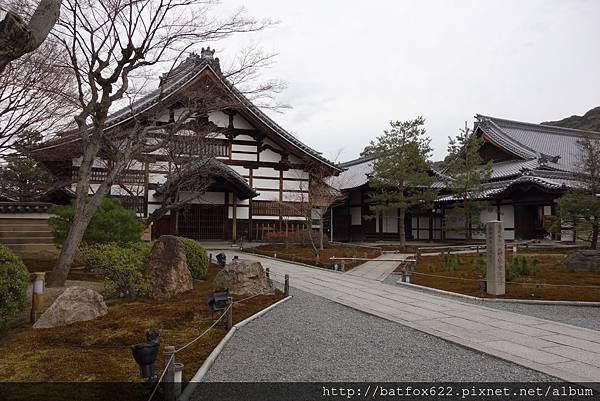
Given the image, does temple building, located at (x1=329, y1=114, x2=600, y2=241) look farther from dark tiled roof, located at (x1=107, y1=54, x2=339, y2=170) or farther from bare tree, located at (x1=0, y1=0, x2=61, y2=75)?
bare tree, located at (x1=0, y1=0, x2=61, y2=75)

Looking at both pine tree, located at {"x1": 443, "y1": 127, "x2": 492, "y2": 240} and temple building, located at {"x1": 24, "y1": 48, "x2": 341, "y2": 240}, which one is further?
pine tree, located at {"x1": 443, "y1": 127, "x2": 492, "y2": 240}

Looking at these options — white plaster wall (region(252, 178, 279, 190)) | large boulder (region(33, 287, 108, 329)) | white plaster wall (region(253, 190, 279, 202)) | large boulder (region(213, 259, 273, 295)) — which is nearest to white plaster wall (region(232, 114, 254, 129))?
white plaster wall (region(252, 178, 279, 190))

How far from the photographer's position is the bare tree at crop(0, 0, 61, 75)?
154 inches

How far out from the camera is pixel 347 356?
17.9 feet

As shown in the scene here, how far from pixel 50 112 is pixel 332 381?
1179cm

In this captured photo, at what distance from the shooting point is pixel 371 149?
25.4 meters

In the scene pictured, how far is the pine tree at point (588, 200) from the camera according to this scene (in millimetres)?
17375

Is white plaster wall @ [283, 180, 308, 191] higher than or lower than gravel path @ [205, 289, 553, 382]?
higher

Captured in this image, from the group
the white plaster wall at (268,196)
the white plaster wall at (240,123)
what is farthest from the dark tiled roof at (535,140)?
the white plaster wall at (240,123)

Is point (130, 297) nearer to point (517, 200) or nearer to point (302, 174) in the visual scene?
point (302, 174)

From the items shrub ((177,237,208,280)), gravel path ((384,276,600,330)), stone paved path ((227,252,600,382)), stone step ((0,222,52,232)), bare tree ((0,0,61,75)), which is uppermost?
bare tree ((0,0,61,75))

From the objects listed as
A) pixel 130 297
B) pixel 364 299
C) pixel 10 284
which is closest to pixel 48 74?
pixel 130 297

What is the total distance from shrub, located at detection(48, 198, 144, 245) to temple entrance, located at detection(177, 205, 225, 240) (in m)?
12.0

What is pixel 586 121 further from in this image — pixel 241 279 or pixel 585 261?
pixel 241 279
